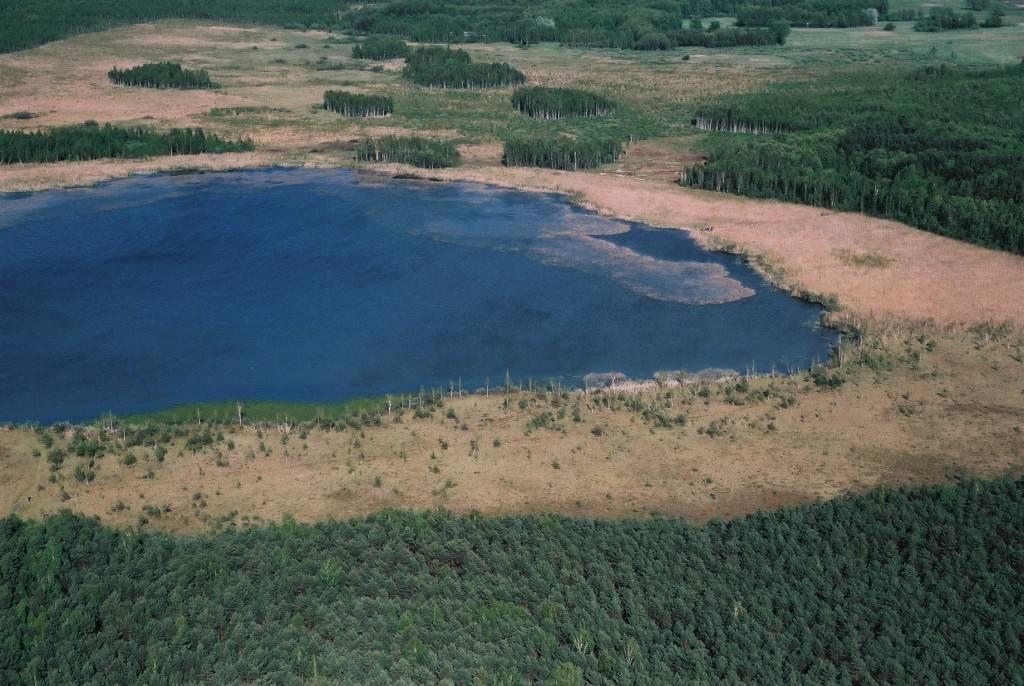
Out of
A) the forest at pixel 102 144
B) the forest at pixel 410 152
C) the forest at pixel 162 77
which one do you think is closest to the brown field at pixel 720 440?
the forest at pixel 410 152

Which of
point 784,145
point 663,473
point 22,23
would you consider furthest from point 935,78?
point 22,23

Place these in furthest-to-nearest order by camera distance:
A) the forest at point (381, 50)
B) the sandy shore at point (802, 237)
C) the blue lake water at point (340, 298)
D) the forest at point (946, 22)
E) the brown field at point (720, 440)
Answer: the forest at point (946, 22) < the forest at point (381, 50) < the sandy shore at point (802, 237) < the blue lake water at point (340, 298) < the brown field at point (720, 440)

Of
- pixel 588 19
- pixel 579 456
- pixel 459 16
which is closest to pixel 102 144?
pixel 579 456

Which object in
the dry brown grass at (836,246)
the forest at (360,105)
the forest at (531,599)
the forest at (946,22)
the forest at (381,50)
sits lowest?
the forest at (531,599)

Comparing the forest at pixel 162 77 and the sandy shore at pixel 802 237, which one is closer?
the sandy shore at pixel 802 237

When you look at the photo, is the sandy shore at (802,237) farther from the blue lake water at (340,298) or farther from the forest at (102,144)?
the blue lake water at (340,298)

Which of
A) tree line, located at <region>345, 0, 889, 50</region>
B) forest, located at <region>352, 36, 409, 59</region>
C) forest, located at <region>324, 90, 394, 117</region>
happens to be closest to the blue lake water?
forest, located at <region>324, 90, 394, 117</region>

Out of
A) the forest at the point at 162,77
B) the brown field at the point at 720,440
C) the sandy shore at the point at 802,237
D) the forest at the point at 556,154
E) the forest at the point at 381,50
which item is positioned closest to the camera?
Answer: the brown field at the point at 720,440
